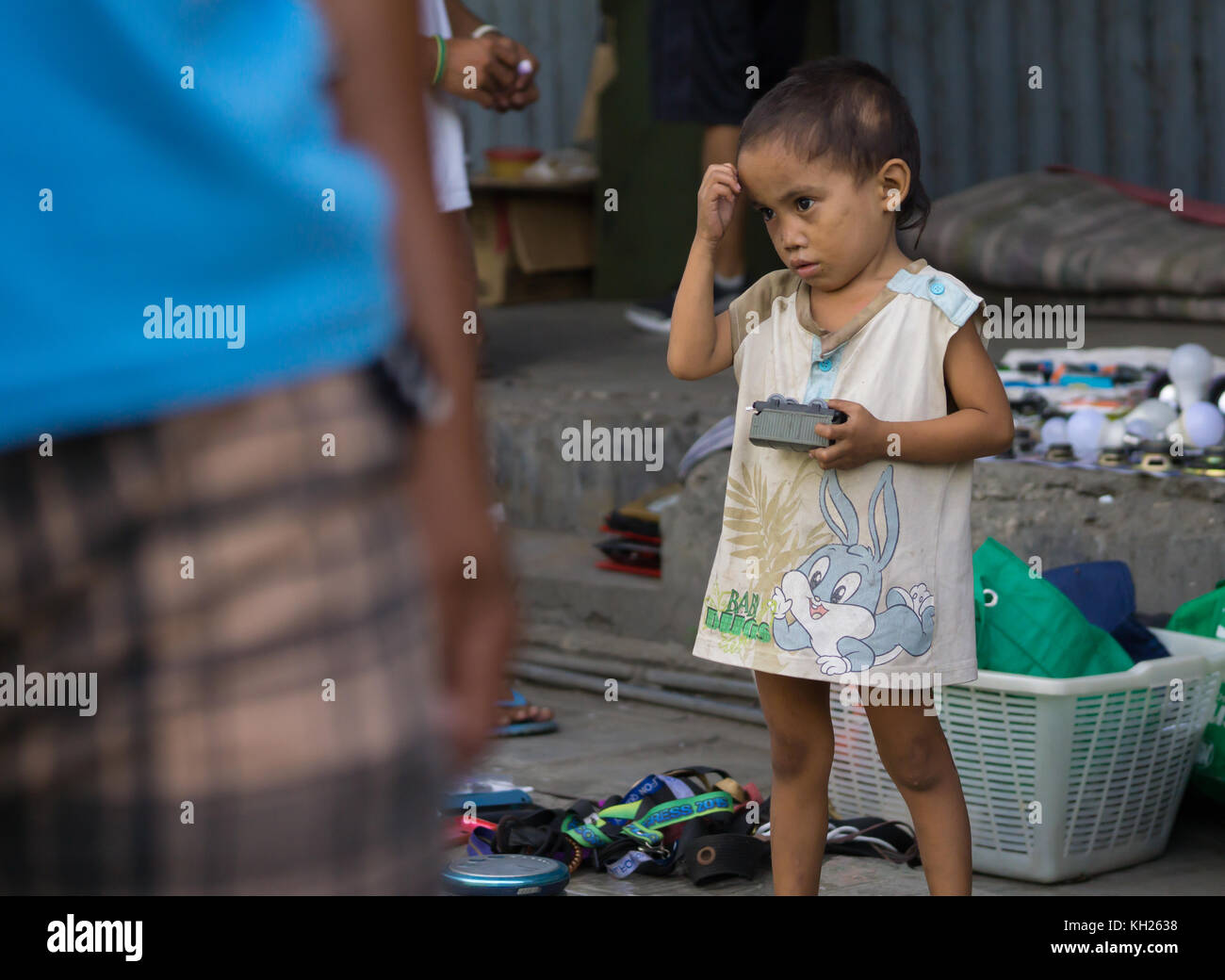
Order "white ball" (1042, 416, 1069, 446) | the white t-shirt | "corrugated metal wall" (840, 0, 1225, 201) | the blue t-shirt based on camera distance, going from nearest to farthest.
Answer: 1. the blue t-shirt
2. the white t-shirt
3. "white ball" (1042, 416, 1069, 446)
4. "corrugated metal wall" (840, 0, 1225, 201)

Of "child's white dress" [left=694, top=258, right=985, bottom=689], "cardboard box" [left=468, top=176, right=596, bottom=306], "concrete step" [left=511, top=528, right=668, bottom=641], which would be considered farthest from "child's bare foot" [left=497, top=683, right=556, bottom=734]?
"cardboard box" [left=468, top=176, right=596, bottom=306]

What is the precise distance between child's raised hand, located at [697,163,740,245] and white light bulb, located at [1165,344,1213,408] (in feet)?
7.14

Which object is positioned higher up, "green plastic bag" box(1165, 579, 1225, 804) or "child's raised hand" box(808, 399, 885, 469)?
"child's raised hand" box(808, 399, 885, 469)

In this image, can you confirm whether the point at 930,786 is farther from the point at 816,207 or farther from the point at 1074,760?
the point at 816,207

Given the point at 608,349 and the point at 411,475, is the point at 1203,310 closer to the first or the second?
the point at 608,349

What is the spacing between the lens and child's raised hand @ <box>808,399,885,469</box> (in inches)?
91.7

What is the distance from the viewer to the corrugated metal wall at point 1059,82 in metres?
6.73

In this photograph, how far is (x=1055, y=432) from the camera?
4246 mm

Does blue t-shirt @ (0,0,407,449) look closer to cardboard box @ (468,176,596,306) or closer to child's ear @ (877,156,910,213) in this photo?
child's ear @ (877,156,910,213)

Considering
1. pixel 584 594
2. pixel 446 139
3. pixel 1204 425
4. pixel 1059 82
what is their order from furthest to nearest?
pixel 1059 82, pixel 584 594, pixel 1204 425, pixel 446 139

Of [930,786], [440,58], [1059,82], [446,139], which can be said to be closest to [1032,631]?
[930,786]

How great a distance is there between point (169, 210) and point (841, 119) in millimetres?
1676
